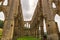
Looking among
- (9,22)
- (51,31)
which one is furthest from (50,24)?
(9,22)

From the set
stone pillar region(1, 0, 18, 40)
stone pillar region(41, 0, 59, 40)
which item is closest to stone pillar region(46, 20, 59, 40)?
stone pillar region(41, 0, 59, 40)

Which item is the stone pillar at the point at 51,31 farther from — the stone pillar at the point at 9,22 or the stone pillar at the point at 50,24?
the stone pillar at the point at 9,22

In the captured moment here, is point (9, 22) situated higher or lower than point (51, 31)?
higher

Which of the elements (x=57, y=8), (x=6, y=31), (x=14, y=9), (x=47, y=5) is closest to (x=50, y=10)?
(x=47, y=5)

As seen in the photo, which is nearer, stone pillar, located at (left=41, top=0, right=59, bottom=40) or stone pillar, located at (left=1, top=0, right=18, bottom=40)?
stone pillar, located at (left=1, top=0, right=18, bottom=40)

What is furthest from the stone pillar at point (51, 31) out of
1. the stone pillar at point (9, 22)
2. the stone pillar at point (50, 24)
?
the stone pillar at point (9, 22)

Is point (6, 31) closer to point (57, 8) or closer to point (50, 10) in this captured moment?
point (50, 10)

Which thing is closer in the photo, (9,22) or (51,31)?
(51,31)

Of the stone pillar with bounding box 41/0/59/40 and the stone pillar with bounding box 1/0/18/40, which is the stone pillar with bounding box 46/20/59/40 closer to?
the stone pillar with bounding box 41/0/59/40

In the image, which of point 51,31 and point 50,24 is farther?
point 50,24

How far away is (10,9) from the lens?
4.79m

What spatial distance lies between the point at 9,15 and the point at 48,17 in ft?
3.46

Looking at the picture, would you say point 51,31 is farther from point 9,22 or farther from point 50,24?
point 9,22

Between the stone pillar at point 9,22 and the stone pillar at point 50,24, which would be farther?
the stone pillar at point 50,24
